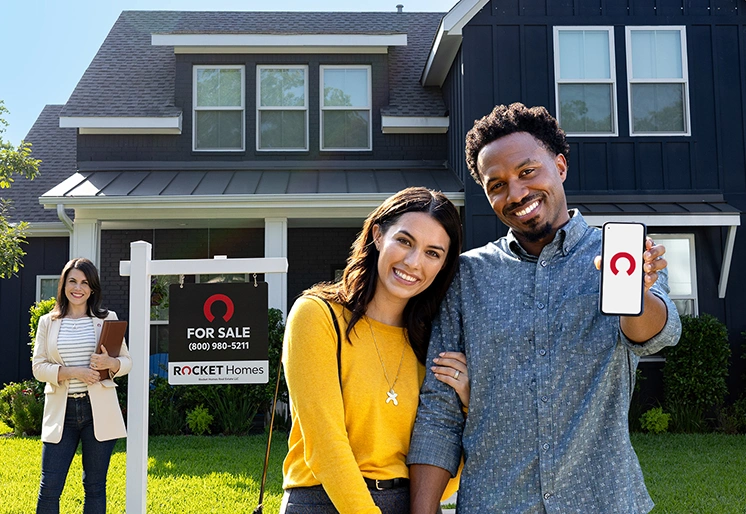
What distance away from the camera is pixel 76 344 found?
4871 mm

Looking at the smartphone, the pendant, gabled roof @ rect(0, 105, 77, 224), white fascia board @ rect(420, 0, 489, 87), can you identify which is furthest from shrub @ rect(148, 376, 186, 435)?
the smartphone

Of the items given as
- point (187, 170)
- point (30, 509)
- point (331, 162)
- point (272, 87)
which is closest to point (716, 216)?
point (331, 162)

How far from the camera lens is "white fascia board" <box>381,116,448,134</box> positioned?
1135 cm

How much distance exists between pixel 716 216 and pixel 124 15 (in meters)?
11.9

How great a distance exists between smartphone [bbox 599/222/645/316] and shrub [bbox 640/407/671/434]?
26.4ft

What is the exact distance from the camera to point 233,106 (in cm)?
1162

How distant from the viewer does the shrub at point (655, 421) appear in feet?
29.3

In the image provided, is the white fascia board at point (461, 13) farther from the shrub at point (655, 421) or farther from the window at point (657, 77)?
the shrub at point (655, 421)

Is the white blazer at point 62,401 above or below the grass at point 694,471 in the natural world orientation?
above

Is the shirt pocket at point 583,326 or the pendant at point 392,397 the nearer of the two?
the shirt pocket at point 583,326

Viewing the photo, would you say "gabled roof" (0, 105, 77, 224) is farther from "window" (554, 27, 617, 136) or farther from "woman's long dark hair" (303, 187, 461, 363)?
"woman's long dark hair" (303, 187, 461, 363)

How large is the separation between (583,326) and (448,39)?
29.5ft

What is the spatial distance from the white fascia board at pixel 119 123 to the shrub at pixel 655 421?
8.21m

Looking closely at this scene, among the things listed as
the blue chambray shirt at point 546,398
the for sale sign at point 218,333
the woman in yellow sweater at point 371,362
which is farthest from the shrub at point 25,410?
the blue chambray shirt at point 546,398
